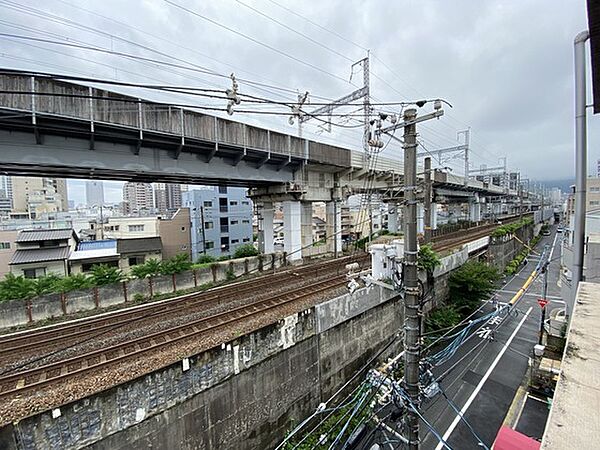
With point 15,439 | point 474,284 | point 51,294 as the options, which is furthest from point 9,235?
point 474,284

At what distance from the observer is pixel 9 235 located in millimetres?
24672

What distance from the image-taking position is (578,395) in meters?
1.92

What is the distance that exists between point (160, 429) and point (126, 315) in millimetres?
5710

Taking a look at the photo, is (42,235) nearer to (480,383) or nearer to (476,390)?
(476,390)

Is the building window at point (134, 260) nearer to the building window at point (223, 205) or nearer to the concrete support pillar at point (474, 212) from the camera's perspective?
the building window at point (223, 205)

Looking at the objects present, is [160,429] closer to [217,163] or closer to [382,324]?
[382,324]

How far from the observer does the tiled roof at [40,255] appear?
70.6 feet

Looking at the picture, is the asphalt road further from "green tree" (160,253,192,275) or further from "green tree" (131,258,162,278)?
"green tree" (131,258,162,278)

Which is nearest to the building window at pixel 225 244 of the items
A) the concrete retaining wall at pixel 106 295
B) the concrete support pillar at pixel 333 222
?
the concrete support pillar at pixel 333 222

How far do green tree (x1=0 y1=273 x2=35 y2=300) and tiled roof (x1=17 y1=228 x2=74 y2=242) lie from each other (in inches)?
586

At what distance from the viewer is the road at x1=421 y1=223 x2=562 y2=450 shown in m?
8.66

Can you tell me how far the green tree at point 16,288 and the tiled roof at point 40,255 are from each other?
13.2 m

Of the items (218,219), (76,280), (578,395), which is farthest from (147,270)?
(218,219)

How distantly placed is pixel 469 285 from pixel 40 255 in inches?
1245
